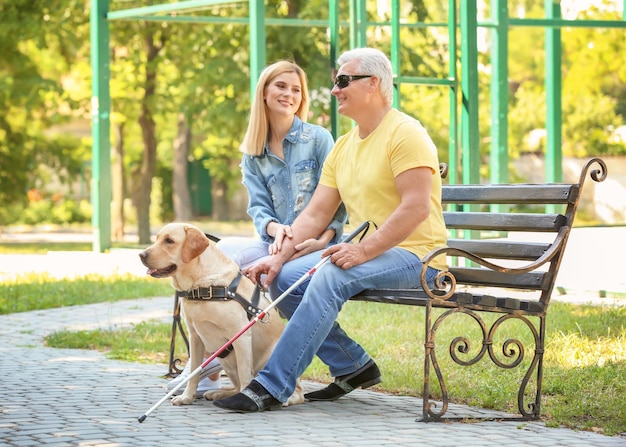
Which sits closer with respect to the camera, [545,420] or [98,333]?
[545,420]

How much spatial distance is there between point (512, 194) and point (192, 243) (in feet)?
5.71

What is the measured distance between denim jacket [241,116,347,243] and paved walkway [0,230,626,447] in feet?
3.33

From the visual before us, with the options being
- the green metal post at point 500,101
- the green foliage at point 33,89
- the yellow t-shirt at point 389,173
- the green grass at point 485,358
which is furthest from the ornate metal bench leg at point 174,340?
the green foliage at point 33,89

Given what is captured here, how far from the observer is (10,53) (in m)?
23.2

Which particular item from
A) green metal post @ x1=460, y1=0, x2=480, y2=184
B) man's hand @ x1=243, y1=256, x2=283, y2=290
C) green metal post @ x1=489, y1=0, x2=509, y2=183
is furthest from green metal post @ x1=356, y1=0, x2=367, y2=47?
man's hand @ x1=243, y1=256, x2=283, y2=290

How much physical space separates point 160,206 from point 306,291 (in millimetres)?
35778

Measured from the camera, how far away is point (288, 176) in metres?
Answer: 6.52

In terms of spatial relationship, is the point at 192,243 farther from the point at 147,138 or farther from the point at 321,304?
the point at 147,138

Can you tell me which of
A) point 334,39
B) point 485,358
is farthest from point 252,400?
point 334,39

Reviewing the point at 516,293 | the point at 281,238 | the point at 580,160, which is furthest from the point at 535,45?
the point at 281,238

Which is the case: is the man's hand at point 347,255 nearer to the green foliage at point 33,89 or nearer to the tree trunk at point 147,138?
the green foliage at point 33,89

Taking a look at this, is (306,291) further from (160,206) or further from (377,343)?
(160,206)

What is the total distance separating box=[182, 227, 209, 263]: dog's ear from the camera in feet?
19.0

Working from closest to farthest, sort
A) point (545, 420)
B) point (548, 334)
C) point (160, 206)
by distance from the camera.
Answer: point (545, 420) → point (548, 334) → point (160, 206)
